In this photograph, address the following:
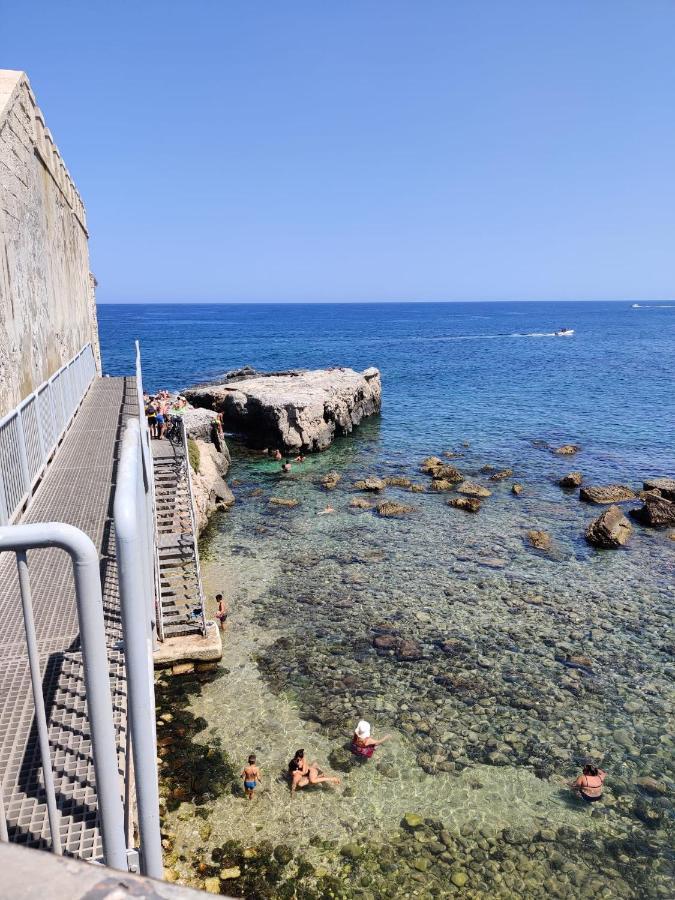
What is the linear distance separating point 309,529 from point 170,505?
18.6ft

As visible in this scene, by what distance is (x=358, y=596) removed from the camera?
15250 millimetres

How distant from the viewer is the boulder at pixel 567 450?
1192 inches

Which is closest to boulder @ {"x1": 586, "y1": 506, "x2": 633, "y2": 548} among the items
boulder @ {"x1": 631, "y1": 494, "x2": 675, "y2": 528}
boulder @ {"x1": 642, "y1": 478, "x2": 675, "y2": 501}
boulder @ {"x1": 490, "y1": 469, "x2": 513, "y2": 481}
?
boulder @ {"x1": 631, "y1": 494, "x2": 675, "y2": 528}

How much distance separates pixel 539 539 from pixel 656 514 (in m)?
4.69

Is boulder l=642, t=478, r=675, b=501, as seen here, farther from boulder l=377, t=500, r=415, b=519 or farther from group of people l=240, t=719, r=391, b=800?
group of people l=240, t=719, r=391, b=800

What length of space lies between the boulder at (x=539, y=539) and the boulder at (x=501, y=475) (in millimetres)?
6228

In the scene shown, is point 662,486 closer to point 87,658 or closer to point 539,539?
point 539,539

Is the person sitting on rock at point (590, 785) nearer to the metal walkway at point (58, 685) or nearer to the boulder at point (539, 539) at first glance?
the metal walkway at point (58, 685)

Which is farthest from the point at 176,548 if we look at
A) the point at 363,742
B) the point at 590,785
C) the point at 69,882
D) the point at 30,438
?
the point at 69,882

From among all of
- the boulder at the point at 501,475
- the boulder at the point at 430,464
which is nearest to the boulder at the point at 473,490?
the boulder at the point at 501,475

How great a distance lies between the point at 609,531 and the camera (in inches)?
731

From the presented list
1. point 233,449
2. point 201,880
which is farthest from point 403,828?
point 233,449

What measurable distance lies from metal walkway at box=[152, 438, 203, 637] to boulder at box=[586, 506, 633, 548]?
11.8 metres

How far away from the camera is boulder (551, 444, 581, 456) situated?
30266 mm
